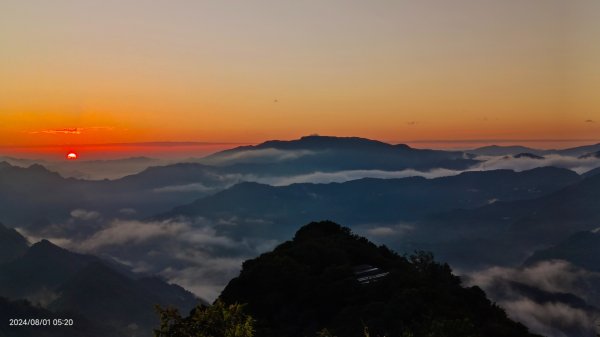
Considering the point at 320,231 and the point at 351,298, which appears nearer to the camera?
the point at 351,298

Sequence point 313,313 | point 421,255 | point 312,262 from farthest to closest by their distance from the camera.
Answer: point 421,255
point 312,262
point 313,313

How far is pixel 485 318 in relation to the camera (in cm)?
5356

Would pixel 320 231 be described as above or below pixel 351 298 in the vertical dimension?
below

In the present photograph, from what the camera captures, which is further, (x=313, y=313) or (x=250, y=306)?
(x=250, y=306)

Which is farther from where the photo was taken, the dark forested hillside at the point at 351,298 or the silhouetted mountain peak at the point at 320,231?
the silhouetted mountain peak at the point at 320,231

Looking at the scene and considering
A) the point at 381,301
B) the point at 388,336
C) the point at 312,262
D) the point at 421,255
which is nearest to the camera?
the point at 388,336

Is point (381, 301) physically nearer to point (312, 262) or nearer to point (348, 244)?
point (312, 262)

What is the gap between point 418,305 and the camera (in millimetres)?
47031

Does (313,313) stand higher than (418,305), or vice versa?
(418,305)

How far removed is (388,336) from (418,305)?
212 inches

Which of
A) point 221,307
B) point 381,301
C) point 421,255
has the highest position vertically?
point 221,307

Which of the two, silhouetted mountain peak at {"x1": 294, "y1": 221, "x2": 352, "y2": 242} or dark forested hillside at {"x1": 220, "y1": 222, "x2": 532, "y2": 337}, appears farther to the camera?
silhouetted mountain peak at {"x1": 294, "y1": 221, "x2": 352, "y2": 242}

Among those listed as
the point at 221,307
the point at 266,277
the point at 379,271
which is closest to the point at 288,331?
the point at 266,277

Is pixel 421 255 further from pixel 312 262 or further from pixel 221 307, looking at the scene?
pixel 221 307
